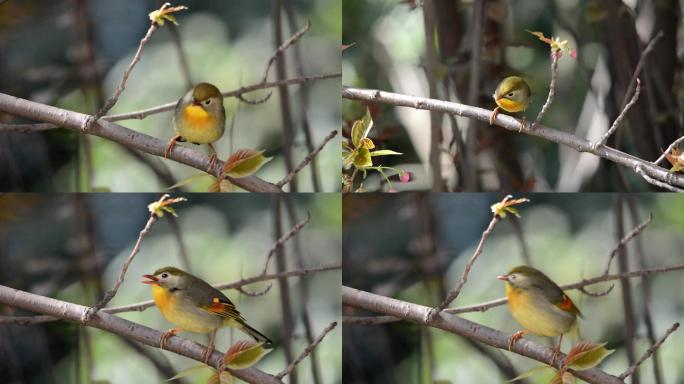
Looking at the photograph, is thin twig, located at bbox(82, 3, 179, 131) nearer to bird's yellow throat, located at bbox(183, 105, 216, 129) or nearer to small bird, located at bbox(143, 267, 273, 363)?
bird's yellow throat, located at bbox(183, 105, 216, 129)

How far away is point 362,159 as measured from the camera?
202cm

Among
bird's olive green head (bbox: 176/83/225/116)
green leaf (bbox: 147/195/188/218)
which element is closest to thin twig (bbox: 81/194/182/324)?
green leaf (bbox: 147/195/188/218)

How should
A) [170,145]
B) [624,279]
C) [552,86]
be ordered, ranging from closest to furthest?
[552,86]
[170,145]
[624,279]

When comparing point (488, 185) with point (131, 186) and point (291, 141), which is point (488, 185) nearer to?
point (291, 141)

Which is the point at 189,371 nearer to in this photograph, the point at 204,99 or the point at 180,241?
the point at 180,241

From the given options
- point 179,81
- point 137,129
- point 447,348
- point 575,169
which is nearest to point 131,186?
point 137,129

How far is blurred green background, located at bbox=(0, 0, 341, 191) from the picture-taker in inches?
77.6

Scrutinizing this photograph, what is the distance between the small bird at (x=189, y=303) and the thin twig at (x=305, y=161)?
29cm

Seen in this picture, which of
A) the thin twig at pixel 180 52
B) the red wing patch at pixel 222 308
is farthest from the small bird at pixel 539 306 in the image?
the thin twig at pixel 180 52

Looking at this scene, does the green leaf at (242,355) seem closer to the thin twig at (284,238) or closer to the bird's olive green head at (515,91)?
the thin twig at (284,238)

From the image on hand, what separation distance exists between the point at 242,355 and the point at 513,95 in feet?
2.73

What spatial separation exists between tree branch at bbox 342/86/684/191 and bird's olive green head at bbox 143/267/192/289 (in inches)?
21.4

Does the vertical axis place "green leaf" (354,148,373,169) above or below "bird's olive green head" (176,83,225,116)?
below

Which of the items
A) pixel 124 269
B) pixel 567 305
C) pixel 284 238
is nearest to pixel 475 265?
pixel 567 305
